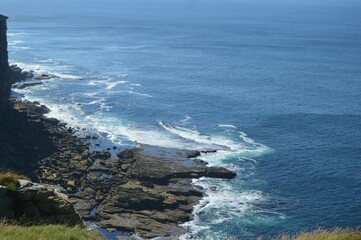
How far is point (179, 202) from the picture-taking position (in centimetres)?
6344

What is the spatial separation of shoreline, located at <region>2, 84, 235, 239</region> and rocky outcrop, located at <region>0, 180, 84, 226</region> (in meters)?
35.3

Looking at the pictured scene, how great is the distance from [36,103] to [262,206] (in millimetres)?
61878

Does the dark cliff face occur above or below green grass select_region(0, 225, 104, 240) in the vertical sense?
below

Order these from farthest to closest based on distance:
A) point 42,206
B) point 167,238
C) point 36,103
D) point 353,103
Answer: point 353,103, point 36,103, point 167,238, point 42,206

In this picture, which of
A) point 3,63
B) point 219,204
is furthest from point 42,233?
point 3,63

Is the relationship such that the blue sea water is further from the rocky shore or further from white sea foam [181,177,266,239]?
the rocky shore

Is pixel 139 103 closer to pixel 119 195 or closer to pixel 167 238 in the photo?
pixel 119 195

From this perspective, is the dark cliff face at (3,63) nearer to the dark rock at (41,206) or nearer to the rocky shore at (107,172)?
the rocky shore at (107,172)

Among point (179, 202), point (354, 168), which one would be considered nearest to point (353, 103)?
point (354, 168)

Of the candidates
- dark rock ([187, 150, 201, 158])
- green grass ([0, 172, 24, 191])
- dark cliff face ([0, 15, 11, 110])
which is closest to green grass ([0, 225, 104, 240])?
green grass ([0, 172, 24, 191])

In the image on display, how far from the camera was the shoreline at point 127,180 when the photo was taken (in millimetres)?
58259

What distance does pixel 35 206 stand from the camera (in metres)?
20.0

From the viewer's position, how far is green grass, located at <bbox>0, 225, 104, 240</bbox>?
1550 cm

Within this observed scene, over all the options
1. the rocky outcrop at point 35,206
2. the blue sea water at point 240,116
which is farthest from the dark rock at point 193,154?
the rocky outcrop at point 35,206
